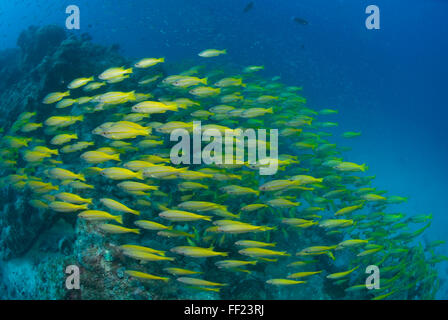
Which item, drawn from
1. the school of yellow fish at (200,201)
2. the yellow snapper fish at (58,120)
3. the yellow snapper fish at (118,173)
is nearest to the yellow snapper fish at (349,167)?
the school of yellow fish at (200,201)

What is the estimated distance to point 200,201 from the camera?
4.69m

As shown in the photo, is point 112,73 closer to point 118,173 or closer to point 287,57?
point 118,173

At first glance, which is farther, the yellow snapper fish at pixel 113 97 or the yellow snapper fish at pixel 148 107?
the yellow snapper fish at pixel 113 97

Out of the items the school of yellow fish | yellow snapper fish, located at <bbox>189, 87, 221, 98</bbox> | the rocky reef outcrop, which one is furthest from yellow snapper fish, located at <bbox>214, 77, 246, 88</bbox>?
the rocky reef outcrop

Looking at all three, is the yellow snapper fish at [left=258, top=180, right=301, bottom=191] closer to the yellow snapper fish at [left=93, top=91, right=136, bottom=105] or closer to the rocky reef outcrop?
the yellow snapper fish at [left=93, top=91, right=136, bottom=105]

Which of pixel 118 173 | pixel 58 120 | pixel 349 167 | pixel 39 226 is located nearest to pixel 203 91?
pixel 118 173

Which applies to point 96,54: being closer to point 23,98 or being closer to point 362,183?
point 23,98

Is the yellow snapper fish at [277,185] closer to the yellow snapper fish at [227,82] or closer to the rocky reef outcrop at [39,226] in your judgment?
the yellow snapper fish at [227,82]

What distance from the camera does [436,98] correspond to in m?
64.2

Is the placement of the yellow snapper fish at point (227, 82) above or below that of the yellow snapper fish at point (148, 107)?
above

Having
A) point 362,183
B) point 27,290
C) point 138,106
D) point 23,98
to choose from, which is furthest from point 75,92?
point 362,183

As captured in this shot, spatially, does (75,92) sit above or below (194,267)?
above

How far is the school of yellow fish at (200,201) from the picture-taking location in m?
4.19
